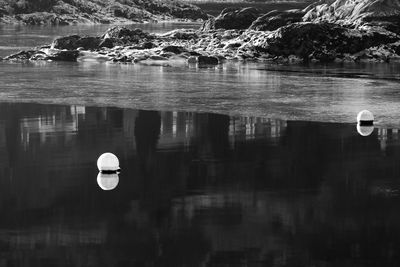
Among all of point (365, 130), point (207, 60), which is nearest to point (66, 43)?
point (207, 60)

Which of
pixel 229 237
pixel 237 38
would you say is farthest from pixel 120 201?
pixel 237 38

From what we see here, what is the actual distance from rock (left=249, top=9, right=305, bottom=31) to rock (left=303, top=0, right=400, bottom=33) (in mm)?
1770

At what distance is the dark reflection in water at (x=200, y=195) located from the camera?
807 inches

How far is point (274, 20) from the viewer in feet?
325

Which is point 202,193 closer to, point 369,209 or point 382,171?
point 369,209

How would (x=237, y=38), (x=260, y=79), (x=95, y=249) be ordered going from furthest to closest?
(x=237, y=38) < (x=260, y=79) < (x=95, y=249)

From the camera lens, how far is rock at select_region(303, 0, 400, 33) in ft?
287

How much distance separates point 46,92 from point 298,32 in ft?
114

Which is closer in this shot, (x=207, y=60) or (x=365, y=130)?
(x=365, y=130)

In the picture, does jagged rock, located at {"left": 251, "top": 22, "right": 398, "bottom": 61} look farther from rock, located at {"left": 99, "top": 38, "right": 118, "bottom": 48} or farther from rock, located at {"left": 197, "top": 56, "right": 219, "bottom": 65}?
rock, located at {"left": 99, "top": 38, "right": 118, "bottom": 48}

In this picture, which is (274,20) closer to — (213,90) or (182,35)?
(182,35)

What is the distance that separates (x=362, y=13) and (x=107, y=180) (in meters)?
66.0

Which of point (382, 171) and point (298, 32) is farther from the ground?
point (298, 32)

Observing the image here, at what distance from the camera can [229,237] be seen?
21.7 metres
